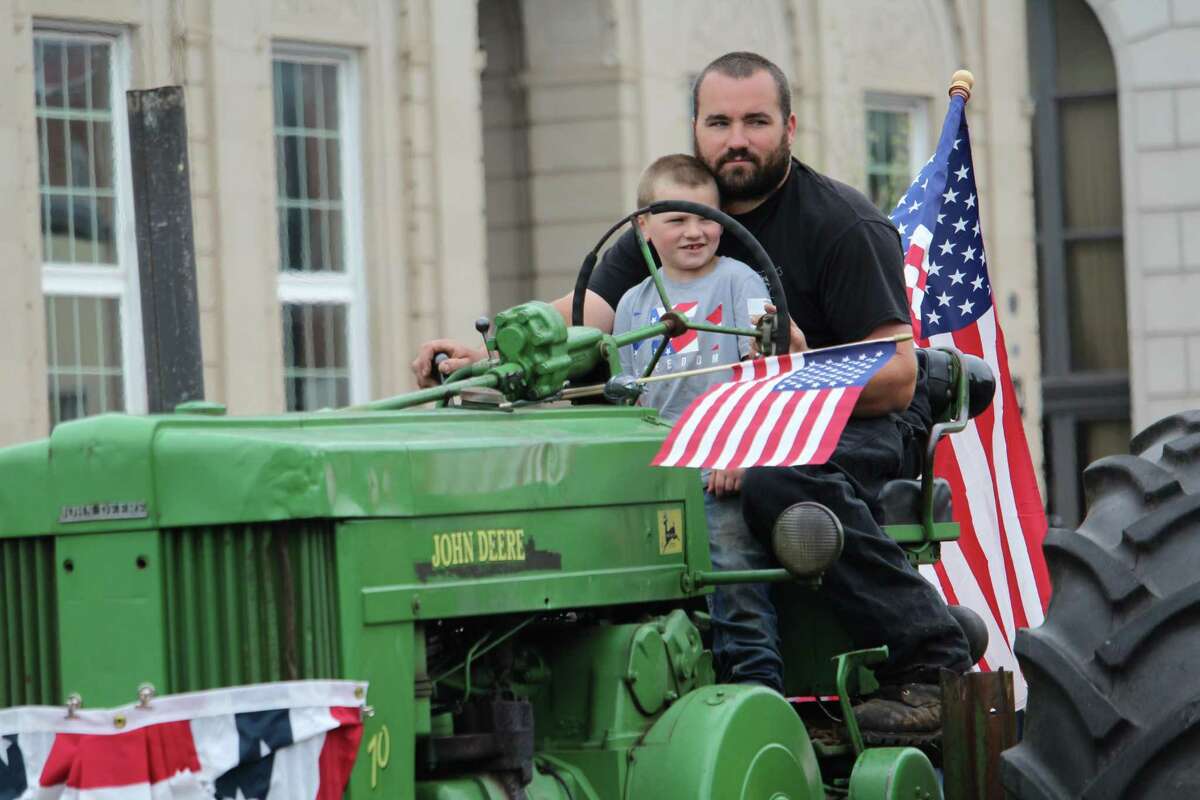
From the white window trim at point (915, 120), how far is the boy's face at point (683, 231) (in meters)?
13.1

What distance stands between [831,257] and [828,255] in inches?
0.4

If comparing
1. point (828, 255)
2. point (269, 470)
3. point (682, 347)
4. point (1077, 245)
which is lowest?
point (269, 470)

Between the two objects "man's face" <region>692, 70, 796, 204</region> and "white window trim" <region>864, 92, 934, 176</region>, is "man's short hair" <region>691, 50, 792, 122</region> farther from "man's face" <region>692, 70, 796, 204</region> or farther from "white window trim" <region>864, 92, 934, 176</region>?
"white window trim" <region>864, 92, 934, 176</region>

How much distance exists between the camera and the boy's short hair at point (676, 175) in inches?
235

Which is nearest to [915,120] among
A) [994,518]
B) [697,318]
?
[994,518]

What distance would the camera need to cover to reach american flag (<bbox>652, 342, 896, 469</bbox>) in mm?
5109

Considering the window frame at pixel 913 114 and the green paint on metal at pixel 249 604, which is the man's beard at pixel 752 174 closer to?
the green paint on metal at pixel 249 604

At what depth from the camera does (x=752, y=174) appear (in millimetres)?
5973

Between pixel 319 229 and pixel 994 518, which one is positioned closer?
pixel 994 518

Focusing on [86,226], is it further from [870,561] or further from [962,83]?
[870,561]

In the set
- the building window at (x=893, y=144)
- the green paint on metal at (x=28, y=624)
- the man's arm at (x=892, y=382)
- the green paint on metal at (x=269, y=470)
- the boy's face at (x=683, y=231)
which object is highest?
the building window at (x=893, y=144)

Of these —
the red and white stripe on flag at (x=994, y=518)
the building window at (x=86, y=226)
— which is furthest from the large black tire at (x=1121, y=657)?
the building window at (x=86, y=226)

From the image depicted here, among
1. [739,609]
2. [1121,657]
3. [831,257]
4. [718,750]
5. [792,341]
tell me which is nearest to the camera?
[1121,657]

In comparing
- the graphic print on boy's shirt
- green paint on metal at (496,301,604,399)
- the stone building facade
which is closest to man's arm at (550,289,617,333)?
the graphic print on boy's shirt
